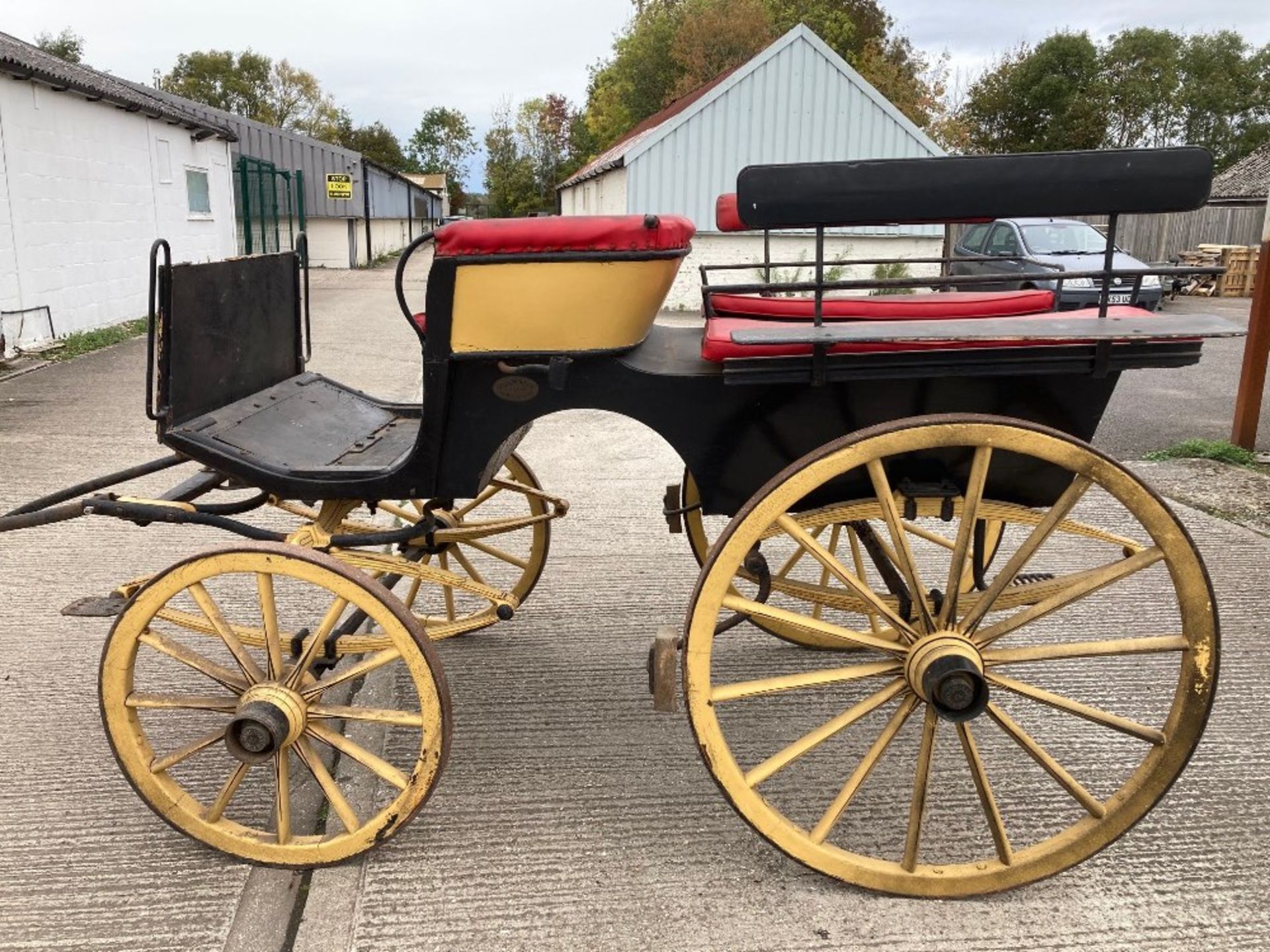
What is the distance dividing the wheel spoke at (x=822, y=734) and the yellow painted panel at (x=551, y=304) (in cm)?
100

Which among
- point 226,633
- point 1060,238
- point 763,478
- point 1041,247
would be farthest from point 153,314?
point 1060,238

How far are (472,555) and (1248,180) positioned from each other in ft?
96.6

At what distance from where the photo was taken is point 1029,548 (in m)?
2.20

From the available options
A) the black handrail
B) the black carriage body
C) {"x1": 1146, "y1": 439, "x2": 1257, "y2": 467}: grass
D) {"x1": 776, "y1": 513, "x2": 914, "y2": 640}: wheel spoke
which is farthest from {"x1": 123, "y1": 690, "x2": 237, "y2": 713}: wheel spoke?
{"x1": 1146, "y1": 439, "x2": 1257, "y2": 467}: grass

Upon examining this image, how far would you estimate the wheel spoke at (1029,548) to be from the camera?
84.2 inches

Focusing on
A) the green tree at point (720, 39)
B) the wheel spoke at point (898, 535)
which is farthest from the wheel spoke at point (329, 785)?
the green tree at point (720, 39)

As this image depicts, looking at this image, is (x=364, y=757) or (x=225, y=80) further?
(x=225, y=80)

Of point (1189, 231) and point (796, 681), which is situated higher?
point (1189, 231)

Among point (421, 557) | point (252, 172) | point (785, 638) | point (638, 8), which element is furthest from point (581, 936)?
point (638, 8)

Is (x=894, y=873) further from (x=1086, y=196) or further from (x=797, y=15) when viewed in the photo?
(x=797, y=15)

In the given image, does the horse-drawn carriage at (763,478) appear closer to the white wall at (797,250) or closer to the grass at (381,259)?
the white wall at (797,250)

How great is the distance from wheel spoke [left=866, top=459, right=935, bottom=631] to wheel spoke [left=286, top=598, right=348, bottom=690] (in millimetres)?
1241

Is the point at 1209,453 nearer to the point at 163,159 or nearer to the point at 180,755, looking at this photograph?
the point at 180,755

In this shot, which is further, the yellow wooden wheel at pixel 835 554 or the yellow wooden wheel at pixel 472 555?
the yellow wooden wheel at pixel 472 555
